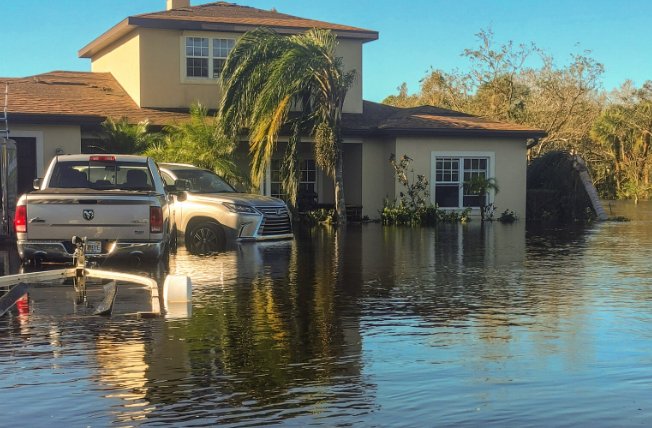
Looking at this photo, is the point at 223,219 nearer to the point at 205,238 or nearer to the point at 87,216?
the point at 205,238

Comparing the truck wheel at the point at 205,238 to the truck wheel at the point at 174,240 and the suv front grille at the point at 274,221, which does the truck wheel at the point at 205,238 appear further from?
the suv front grille at the point at 274,221

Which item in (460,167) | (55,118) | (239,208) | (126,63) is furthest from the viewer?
(460,167)

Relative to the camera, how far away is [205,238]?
58.9ft

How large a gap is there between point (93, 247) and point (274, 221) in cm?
571

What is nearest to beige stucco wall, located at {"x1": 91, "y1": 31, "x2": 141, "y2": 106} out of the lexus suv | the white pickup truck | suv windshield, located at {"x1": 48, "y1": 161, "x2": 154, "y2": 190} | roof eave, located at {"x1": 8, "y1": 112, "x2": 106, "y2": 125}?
roof eave, located at {"x1": 8, "y1": 112, "x2": 106, "y2": 125}

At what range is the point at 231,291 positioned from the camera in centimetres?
1176

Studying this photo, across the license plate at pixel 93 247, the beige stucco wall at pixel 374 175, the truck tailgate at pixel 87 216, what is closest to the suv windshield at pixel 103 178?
the truck tailgate at pixel 87 216

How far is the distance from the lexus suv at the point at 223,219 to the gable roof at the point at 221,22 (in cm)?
1038

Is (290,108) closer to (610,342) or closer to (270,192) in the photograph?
(270,192)

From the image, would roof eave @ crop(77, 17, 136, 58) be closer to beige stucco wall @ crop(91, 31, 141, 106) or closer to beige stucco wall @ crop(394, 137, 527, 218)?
beige stucco wall @ crop(91, 31, 141, 106)

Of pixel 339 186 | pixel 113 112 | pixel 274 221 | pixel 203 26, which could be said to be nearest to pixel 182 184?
pixel 274 221

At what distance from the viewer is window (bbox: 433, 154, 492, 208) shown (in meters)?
28.9

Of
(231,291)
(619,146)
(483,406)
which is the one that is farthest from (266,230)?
(619,146)

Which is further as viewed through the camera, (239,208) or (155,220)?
(239,208)
